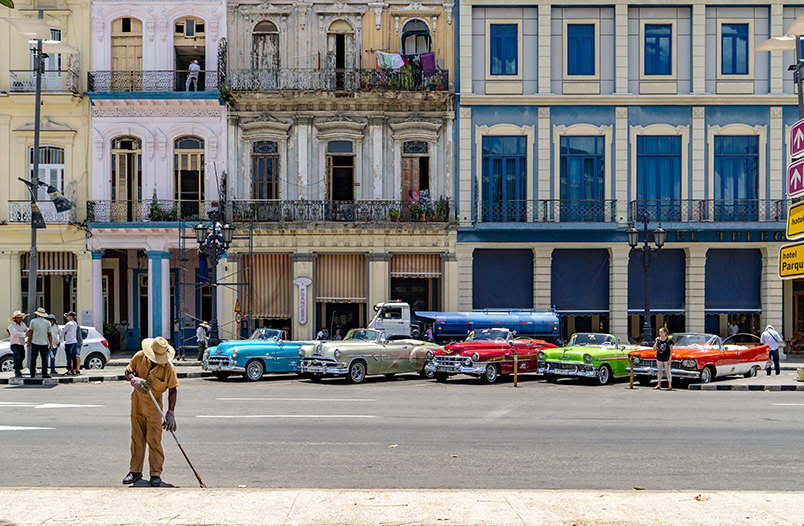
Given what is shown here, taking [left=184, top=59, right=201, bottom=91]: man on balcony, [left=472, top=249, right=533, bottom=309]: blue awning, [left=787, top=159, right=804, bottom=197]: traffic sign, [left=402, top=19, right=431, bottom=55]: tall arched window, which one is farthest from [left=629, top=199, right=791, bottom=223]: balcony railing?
[left=787, top=159, right=804, bottom=197]: traffic sign

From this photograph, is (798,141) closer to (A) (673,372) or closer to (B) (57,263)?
(A) (673,372)

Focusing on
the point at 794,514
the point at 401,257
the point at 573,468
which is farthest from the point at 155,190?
the point at 794,514

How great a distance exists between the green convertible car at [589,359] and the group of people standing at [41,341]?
1194 cm

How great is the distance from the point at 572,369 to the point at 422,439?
9.69 m

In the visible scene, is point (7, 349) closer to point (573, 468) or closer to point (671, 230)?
point (573, 468)

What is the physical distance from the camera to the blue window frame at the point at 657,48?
106ft

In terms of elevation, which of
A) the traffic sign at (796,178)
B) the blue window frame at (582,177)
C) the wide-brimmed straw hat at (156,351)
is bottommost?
the wide-brimmed straw hat at (156,351)

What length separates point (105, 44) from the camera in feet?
106

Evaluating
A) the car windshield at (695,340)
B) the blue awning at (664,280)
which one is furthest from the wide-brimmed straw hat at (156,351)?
the blue awning at (664,280)

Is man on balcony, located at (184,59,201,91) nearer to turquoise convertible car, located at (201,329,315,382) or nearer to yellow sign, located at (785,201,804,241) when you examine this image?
turquoise convertible car, located at (201,329,315,382)

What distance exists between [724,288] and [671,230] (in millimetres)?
3038

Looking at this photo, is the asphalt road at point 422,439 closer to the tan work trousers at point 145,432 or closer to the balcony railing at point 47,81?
the tan work trousers at point 145,432

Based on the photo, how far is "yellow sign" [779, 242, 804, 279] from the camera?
867cm

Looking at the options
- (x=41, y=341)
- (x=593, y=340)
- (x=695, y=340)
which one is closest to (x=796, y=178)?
(x=593, y=340)
